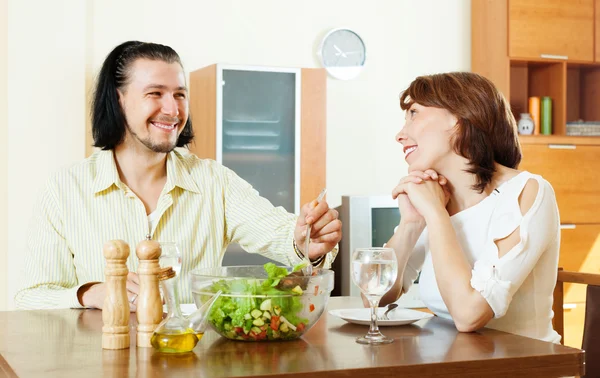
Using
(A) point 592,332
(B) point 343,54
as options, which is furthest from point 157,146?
(B) point 343,54

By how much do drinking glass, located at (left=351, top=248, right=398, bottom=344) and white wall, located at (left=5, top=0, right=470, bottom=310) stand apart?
2968 mm

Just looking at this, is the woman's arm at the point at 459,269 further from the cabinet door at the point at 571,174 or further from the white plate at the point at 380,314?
the cabinet door at the point at 571,174

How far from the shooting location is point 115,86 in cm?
267

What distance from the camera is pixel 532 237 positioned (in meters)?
1.88

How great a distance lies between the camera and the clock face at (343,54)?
4.88 metres

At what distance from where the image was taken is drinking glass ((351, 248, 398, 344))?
5.07 ft

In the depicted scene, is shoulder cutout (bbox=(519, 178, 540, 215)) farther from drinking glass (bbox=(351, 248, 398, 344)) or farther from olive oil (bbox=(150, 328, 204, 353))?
olive oil (bbox=(150, 328, 204, 353))

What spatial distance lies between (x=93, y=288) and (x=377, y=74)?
3303 millimetres

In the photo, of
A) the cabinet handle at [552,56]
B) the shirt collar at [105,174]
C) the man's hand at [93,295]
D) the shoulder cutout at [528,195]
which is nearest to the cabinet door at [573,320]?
the cabinet handle at [552,56]

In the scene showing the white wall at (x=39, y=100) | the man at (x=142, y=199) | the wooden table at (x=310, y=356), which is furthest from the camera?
the white wall at (x=39, y=100)

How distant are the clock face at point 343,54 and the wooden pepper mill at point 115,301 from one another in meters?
3.53

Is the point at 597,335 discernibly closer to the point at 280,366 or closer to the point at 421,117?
the point at 421,117

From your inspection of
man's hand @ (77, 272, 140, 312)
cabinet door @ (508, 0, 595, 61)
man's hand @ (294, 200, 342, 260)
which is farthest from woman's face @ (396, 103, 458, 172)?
cabinet door @ (508, 0, 595, 61)

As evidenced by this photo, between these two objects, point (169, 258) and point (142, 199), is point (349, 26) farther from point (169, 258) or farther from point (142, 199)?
point (169, 258)
